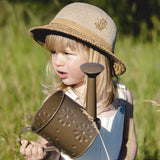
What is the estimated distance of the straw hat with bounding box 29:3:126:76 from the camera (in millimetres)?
1663

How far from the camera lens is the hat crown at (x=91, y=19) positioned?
5.57ft

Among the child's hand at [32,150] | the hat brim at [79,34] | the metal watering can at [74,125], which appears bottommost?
the child's hand at [32,150]

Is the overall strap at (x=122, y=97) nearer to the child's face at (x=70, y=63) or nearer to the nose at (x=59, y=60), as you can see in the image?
the child's face at (x=70, y=63)

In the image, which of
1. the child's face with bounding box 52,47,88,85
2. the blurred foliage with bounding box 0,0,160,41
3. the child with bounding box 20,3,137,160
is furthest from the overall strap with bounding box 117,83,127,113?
the blurred foliage with bounding box 0,0,160,41

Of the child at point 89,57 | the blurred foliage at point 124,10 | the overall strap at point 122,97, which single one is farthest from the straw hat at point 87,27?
the blurred foliage at point 124,10

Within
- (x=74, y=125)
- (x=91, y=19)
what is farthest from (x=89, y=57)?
(x=74, y=125)

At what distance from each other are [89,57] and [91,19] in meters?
0.19

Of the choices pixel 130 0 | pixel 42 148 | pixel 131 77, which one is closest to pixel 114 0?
pixel 130 0

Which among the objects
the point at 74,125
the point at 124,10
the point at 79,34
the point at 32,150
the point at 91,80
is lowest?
the point at 32,150

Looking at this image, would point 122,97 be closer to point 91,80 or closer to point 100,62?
point 100,62

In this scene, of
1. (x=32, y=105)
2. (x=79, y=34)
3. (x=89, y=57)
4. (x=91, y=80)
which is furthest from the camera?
(x=32, y=105)

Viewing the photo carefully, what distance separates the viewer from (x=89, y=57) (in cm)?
175

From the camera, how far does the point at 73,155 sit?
54.6 inches

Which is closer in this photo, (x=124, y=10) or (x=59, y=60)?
(x=59, y=60)
